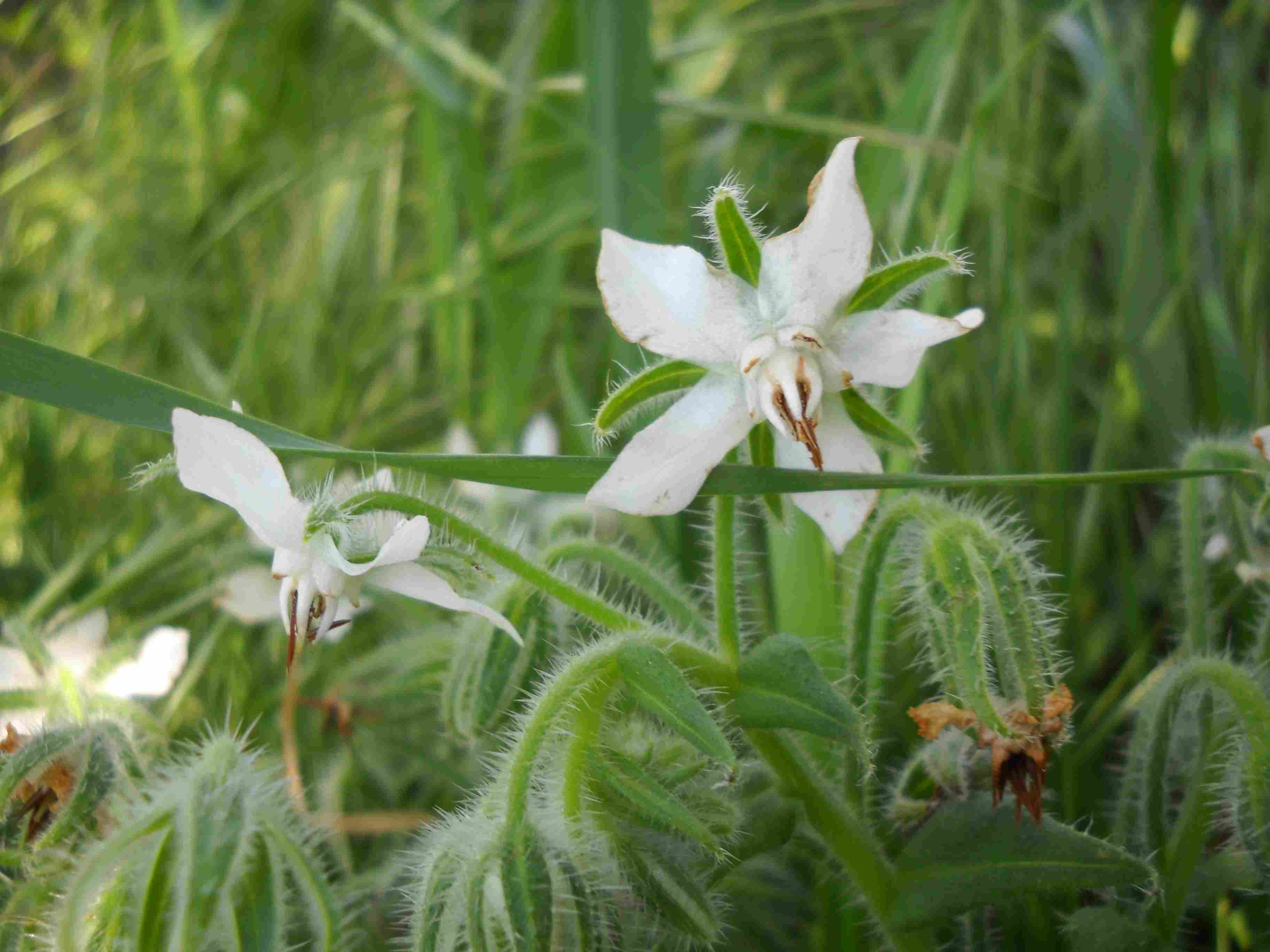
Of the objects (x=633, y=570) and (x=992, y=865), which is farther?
(x=633, y=570)

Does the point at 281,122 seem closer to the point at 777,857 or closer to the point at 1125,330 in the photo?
the point at 1125,330

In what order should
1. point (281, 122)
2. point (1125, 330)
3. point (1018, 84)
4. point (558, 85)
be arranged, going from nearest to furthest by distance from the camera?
point (1125, 330) → point (558, 85) → point (1018, 84) → point (281, 122)

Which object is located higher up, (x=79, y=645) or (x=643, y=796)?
(x=79, y=645)

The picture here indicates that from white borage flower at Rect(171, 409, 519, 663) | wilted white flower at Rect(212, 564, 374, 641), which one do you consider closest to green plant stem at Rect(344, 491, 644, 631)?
white borage flower at Rect(171, 409, 519, 663)

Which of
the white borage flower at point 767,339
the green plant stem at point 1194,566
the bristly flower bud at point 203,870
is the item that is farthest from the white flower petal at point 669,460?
the green plant stem at point 1194,566

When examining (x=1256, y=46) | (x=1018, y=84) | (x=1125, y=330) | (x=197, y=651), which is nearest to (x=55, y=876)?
(x=197, y=651)

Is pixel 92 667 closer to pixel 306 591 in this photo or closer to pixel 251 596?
pixel 251 596

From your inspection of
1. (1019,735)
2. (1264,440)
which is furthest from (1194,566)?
(1019,735)
